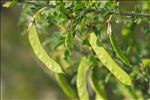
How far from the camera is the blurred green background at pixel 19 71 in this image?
3977 millimetres

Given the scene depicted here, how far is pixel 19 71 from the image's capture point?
13.7 ft

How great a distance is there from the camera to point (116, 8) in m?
1.28

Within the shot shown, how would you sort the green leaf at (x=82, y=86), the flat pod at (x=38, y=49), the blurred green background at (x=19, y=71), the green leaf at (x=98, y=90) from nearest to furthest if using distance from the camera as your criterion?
the flat pod at (x=38, y=49), the green leaf at (x=82, y=86), the green leaf at (x=98, y=90), the blurred green background at (x=19, y=71)

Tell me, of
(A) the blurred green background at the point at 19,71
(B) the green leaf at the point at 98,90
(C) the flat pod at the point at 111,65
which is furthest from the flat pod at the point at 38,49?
(A) the blurred green background at the point at 19,71

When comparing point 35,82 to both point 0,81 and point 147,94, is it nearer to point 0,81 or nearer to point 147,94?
point 0,81

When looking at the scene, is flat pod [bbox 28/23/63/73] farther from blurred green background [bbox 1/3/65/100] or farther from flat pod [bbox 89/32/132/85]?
blurred green background [bbox 1/3/65/100]

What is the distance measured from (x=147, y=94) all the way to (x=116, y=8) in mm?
675

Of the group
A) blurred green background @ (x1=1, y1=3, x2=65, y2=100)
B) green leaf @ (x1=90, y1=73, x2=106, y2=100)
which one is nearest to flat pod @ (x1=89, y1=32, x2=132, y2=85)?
green leaf @ (x1=90, y1=73, x2=106, y2=100)

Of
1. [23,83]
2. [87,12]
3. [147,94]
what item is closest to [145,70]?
[147,94]

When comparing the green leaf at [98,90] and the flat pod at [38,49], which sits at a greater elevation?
the flat pod at [38,49]

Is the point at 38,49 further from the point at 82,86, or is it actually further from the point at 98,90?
the point at 98,90

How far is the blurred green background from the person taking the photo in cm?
398

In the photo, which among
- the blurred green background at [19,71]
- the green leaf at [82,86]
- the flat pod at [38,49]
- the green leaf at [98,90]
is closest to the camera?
the flat pod at [38,49]

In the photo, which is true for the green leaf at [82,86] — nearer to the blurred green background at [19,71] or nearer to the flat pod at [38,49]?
the flat pod at [38,49]
